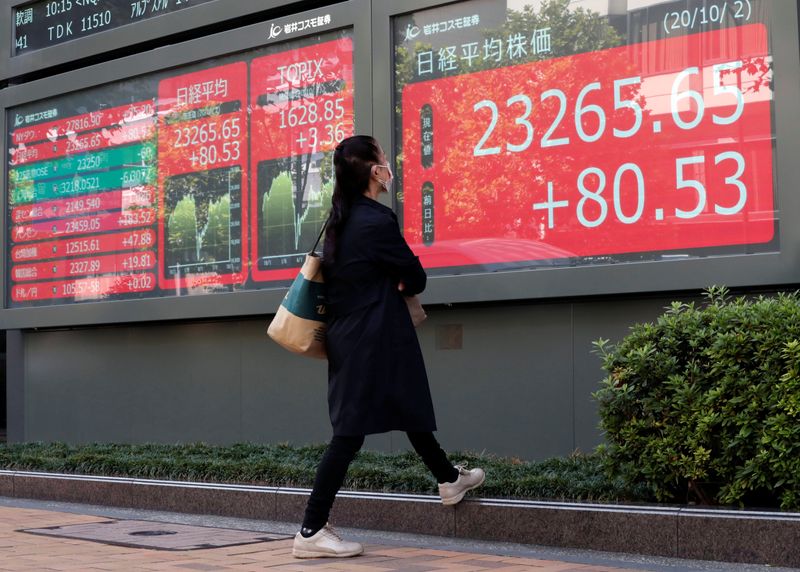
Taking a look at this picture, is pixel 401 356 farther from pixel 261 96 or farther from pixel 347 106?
pixel 261 96

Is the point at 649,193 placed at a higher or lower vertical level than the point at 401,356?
higher

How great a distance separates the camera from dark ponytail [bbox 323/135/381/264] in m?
5.47

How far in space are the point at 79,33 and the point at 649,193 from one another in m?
6.13

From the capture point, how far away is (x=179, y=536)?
19.9ft

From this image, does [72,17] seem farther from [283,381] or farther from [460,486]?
[460,486]

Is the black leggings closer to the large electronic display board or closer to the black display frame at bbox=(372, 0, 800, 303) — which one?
the black display frame at bbox=(372, 0, 800, 303)

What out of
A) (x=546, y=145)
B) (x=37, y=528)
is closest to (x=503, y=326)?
(x=546, y=145)

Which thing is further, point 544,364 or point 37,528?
point 544,364

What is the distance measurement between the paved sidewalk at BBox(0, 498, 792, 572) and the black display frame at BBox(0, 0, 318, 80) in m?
4.66

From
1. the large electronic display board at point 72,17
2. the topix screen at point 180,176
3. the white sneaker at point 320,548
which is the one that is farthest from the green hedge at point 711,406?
the large electronic display board at point 72,17

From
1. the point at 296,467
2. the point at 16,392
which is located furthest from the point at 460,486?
the point at 16,392

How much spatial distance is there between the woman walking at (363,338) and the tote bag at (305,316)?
50 mm

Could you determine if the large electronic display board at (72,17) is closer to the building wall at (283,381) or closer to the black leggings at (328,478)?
the building wall at (283,381)

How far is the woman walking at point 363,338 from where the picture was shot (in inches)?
208
